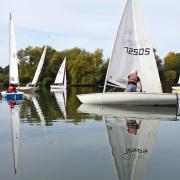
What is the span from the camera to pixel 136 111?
19891 millimetres

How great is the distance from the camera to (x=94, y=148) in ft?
34.0

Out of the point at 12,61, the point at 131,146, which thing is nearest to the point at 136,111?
the point at 131,146

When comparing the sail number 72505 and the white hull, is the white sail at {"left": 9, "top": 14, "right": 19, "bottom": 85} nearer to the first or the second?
the white hull

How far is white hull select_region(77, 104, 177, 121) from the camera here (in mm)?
17480

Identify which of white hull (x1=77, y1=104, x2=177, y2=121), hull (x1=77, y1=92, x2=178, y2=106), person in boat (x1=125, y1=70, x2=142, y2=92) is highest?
person in boat (x1=125, y1=70, x2=142, y2=92)

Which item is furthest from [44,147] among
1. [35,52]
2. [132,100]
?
[35,52]

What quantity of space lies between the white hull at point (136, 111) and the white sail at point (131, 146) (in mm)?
1914

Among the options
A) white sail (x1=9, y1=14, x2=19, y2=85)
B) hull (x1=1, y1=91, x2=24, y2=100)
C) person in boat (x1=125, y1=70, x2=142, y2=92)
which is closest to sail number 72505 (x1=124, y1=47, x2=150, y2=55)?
person in boat (x1=125, y1=70, x2=142, y2=92)

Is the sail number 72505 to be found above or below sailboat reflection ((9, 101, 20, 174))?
above

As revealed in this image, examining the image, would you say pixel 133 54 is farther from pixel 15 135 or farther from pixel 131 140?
pixel 131 140

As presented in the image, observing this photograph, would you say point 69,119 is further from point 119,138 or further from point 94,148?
point 94,148

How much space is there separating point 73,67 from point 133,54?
67.0m

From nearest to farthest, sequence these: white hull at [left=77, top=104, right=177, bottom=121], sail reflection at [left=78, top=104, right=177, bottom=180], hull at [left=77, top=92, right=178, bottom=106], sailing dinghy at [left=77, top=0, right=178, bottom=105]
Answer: sail reflection at [left=78, top=104, right=177, bottom=180], white hull at [left=77, top=104, right=177, bottom=121], hull at [left=77, top=92, right=178, bottom=106], sailing dinghy at [left=77, top=0, right=178, bottom=105]

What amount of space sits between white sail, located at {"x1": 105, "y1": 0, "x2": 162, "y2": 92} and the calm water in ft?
22.2
